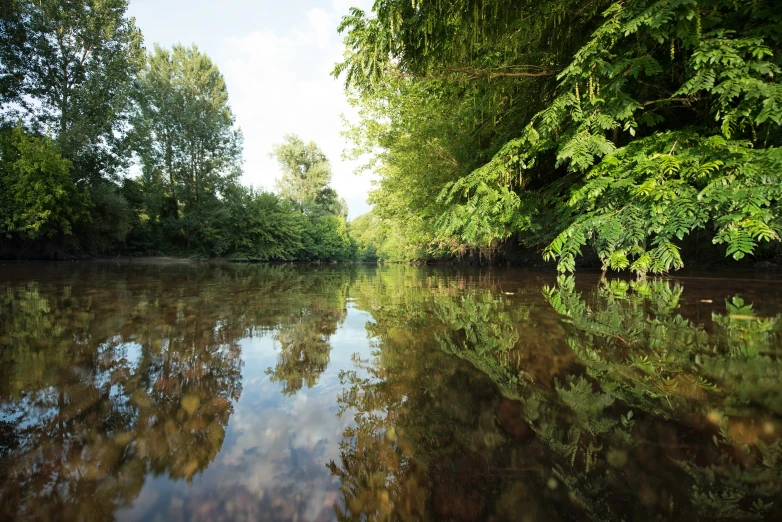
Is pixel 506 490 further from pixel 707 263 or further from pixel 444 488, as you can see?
pixel 707 263

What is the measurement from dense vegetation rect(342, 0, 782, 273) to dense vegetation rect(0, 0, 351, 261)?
19.7 meters

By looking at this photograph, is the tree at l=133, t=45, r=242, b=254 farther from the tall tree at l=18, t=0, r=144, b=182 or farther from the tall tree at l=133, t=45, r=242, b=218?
the tall tree at l=18, t=0, r=144, b=182

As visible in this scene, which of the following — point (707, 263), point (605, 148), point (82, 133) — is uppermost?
point (82, 133)

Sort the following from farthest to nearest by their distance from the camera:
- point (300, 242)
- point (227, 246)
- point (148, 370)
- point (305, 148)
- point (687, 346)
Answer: point (305, 148), point (300, 242), point (227, 246), point (687, 346), point (148, 370)

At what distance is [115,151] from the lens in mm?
21422

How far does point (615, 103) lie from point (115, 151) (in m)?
26.6

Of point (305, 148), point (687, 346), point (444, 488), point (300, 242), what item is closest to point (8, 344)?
point (444, 488)

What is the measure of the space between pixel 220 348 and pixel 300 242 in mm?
33180

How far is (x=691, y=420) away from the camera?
140 cm

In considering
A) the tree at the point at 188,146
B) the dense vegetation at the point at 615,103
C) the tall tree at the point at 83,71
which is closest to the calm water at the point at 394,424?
the dense vegetation at the point at 615,103

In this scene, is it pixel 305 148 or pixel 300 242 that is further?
pixel 305 148

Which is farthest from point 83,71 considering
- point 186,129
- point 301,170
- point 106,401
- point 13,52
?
point 106,401

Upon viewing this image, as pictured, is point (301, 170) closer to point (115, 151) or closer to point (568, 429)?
point (115, 151)

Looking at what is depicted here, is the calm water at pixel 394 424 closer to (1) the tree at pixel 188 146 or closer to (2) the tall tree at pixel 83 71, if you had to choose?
(2) the tall tree at pixel 83 71
